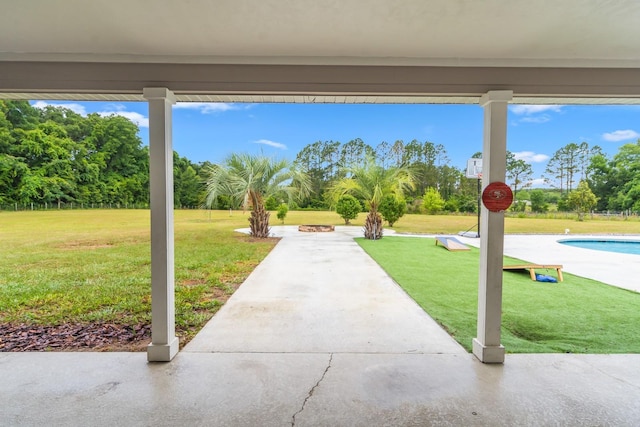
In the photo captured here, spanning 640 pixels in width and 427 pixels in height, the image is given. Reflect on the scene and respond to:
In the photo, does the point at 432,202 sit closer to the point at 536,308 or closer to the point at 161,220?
the point at 536,308

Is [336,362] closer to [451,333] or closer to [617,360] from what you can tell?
[451,333]

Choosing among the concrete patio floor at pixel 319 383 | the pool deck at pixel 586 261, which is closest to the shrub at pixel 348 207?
the pool deck at pixel 586 261

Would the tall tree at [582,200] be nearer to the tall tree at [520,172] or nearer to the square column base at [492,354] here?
the tall tree at [520,172]

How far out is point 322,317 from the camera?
418 centimetres

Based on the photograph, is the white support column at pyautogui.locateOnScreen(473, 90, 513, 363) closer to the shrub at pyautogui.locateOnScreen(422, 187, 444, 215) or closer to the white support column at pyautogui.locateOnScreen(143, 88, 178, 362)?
the white support column at pyautogui.locateOnScreen(143, 88, 178, 362)

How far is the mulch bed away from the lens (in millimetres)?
3240

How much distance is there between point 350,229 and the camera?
1466cm

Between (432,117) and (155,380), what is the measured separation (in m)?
20.1

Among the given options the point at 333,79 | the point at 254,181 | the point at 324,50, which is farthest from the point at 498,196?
the point at 254,181

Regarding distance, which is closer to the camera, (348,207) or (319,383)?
(319,383)

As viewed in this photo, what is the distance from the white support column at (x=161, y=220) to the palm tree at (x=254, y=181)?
756 cm

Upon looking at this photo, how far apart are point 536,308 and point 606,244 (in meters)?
12.2

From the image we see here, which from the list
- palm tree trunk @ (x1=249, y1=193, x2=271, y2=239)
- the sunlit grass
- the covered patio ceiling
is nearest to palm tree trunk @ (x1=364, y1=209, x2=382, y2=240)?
the sunlit grass

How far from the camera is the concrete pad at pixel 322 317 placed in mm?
3236
